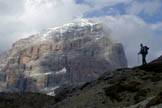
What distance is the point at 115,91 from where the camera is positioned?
5853cm

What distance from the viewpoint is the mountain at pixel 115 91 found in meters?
55.8

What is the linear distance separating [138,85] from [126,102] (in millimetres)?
5038

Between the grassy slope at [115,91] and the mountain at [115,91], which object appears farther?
the grassy slope at [115,91]

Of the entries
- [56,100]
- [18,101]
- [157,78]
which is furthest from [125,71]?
[18,101]

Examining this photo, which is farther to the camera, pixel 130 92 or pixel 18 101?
pixel 18 101

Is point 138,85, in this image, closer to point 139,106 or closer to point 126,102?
point 126,102

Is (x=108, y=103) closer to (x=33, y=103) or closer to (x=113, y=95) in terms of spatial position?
(x=113, y=95)

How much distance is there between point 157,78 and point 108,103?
28.7 ft

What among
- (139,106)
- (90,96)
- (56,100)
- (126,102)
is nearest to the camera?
(139,106)

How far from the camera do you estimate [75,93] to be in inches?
2552

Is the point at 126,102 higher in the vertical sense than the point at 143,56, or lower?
lower

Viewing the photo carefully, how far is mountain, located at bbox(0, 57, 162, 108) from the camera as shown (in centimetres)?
5578

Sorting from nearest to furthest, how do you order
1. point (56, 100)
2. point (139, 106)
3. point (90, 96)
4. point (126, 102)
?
point (139, 106) → point (126, 102) → point (90, 96) → point (56, 100)

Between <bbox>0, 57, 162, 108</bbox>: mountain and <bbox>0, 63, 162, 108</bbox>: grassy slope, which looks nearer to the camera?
<bbox>0, 57, 162, 108</bbox>: mountain
